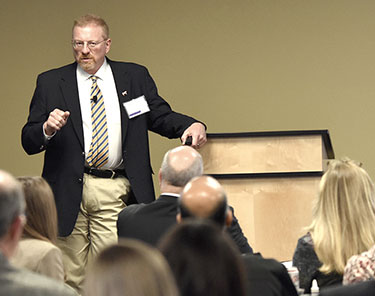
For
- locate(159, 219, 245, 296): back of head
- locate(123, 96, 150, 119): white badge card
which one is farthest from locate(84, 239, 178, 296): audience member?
locate(123, 96, 150, 119): white badge card

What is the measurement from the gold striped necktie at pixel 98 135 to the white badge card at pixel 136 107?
0.47 ft

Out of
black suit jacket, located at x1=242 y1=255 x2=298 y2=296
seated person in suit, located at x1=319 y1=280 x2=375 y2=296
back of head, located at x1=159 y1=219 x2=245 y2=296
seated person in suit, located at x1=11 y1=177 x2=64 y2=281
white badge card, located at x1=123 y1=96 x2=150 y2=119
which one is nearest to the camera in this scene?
back of head, located at x1=159 y1=219 x2=245 y2=296

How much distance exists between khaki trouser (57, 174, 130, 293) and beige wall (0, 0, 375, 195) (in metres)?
2.33

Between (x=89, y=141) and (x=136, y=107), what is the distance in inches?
13.5

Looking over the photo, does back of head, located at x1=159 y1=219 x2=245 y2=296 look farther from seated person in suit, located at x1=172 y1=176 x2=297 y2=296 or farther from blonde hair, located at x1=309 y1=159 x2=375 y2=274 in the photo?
blonde hair, located at x1=309 y1=159 x2=375 y2=274

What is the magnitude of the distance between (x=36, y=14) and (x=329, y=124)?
8.63 feet

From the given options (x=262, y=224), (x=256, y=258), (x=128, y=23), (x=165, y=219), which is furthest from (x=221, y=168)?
(x=128, y=23)

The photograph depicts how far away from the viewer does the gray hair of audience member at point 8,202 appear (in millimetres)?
2113

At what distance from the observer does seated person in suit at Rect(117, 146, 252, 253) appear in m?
3.56

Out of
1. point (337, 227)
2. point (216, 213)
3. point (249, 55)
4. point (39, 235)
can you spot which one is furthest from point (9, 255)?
point (249, 55)

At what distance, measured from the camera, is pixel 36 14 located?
287 inches

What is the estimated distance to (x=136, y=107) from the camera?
5.00 metres

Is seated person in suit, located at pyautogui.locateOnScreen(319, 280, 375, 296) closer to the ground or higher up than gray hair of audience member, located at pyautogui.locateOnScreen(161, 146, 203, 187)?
closer to the ground

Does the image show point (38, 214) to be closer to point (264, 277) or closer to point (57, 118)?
point (264, 277)
